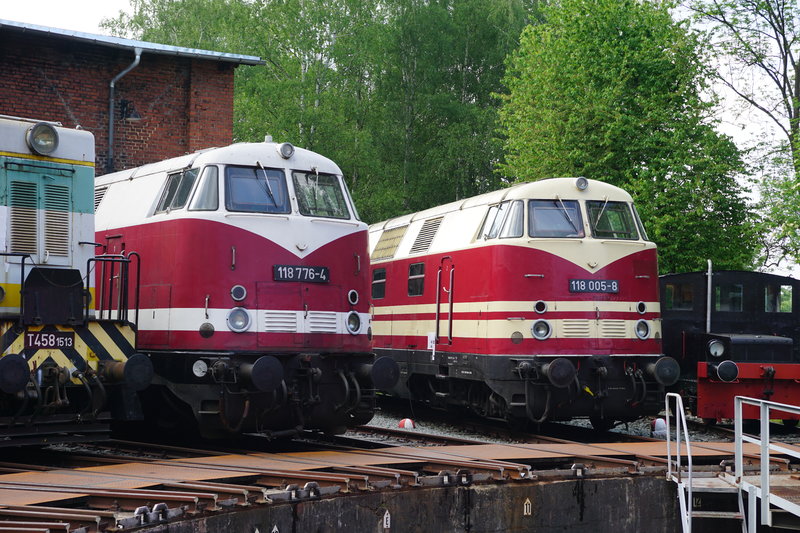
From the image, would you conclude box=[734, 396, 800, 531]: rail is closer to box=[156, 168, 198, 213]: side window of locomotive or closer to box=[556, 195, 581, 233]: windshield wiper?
box=[556, 195, 581, 233]: windshield wiper

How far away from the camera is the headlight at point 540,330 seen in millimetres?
14523

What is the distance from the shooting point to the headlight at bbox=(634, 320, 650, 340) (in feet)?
48.9

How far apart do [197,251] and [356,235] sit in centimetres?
203

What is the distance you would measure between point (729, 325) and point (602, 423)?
308cm

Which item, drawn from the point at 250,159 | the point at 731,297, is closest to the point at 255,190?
the point at 250,159

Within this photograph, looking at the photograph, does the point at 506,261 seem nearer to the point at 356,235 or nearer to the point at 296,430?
the point at 356,235

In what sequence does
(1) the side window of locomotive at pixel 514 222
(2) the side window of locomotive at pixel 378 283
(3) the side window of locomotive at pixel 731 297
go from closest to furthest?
(1) the side window of locomotive at pixel 514 222, (3) the side window of locomotive at pixel 731 297, (2) the side window of locomotive at pixel 378 283

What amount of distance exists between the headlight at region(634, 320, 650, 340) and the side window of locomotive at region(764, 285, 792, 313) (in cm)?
356

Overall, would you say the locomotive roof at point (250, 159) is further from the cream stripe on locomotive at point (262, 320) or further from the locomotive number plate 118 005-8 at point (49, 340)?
the locomotive number plate 118 005-8 at point (49, 340)

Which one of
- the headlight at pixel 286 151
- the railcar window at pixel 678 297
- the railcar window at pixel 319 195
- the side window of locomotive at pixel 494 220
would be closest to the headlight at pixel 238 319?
the railcar window at pixel 319 195

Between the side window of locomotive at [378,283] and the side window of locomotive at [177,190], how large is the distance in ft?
23.4

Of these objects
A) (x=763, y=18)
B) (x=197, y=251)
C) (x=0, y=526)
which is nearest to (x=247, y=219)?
(x=197, y=251)

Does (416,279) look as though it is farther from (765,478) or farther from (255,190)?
(765,478)

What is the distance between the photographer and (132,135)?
2095 centimetres
